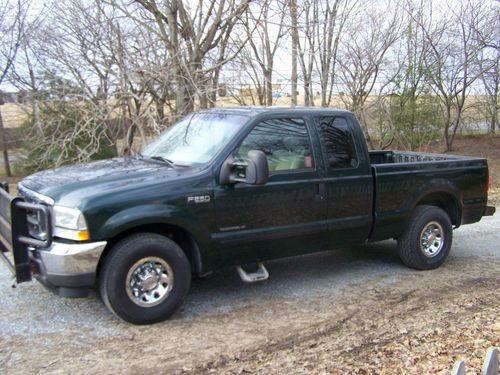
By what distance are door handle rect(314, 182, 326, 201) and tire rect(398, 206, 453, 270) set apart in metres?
1.43

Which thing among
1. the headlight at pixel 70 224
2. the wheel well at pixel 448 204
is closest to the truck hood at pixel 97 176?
the headlight at pixel 70 224

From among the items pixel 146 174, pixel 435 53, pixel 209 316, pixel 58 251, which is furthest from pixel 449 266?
pixel 435 53

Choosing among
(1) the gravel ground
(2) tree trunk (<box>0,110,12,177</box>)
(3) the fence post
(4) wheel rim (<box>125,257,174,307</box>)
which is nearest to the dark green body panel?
(4) wheel rim (<box>125,257,174,307</box>)

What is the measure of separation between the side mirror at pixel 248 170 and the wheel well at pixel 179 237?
59 cm

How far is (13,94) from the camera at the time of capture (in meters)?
12.3

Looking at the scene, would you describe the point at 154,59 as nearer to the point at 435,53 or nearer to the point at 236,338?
the point at 236,338

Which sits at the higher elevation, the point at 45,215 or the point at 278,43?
the point at 278,43

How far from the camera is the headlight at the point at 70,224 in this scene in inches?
164

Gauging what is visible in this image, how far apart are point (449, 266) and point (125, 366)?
169 inches

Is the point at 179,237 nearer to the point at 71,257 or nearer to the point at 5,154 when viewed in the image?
the point at 71,257

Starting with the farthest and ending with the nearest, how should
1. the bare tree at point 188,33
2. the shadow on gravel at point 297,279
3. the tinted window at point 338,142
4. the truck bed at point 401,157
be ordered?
the bare tree at point 188,33 → the truck bed at point 401,157 → the tinted window at point 338,142 → the shadow on gravel at point 297,279

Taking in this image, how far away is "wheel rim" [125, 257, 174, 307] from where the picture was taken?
4.43 m

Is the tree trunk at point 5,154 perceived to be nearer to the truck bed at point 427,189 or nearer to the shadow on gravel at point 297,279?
the shadow on gravel at point 297,279

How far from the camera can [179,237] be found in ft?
16.1
